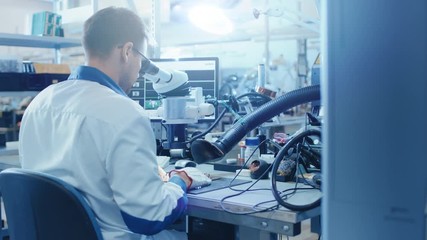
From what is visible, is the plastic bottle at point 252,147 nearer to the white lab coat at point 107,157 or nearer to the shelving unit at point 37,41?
the white lab coat at point 107,157

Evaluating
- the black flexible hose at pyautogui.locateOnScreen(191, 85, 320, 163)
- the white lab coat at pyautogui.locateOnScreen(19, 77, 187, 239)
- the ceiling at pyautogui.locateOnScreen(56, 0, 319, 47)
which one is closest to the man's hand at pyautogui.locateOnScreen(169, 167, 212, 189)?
the black flexible hose at pyautogui.locateOnScreen(191, 85, 320, 163)

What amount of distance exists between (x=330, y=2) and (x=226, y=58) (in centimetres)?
798

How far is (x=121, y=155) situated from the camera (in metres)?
1.12

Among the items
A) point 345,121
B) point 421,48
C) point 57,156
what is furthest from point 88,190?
point 421,48

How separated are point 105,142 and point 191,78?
47.2 inches

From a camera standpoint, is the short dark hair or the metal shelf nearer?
the short dark hair

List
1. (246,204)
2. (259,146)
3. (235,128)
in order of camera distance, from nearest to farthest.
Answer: (246,204)
(235,128)
(259,146)

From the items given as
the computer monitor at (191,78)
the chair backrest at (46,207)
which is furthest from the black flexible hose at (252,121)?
the computer monitor at (191,78)

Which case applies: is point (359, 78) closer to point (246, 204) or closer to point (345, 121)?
point (345, 121)

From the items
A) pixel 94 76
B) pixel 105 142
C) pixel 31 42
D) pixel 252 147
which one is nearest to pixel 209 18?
pixel 31 42

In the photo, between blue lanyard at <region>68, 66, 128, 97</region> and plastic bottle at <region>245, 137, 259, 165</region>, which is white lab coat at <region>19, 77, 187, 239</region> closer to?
blue lanyard at <region>68, 66, 128, 97</region>

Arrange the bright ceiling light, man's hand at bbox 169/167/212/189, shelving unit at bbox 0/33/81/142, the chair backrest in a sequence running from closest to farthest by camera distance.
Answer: the chair backrest → man's hand at bbox 169/167/212/189 → shelving unit at bbox 0/33/81/142 → the bright ceiling light

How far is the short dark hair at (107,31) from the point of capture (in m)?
1.31

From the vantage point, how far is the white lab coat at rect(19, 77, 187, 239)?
3.71 feet
